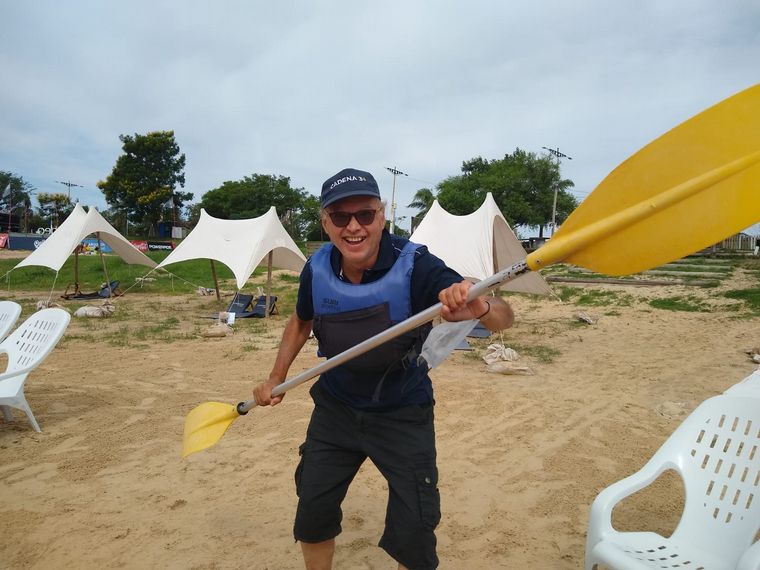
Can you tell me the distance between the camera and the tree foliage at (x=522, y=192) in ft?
136

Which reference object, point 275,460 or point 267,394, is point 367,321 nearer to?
point 267,394

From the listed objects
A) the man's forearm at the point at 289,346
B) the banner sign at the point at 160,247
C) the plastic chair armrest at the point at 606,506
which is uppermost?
the banner sign at the point at 160,247

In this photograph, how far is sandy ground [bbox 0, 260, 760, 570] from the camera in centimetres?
269

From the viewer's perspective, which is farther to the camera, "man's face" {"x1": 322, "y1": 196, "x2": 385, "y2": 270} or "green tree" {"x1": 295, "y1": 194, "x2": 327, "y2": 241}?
"green tree" {"x1": 295, "y1": 194, "x2": 327, "y2": 241}

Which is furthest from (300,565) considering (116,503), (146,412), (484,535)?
(146,412)

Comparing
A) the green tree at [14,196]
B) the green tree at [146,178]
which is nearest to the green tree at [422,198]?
the green tree at [146,178]

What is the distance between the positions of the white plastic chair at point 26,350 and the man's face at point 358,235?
3.26 m

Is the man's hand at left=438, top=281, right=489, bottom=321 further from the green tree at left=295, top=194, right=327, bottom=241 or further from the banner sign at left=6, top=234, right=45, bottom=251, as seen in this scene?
the green tree at left=295, top=194, right=327, bottom=241

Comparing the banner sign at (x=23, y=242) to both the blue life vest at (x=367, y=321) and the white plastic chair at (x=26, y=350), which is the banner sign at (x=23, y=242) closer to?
the white plastic chair at (x=26, y=350)

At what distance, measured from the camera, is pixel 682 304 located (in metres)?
12.2

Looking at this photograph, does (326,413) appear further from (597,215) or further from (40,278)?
(40,278)

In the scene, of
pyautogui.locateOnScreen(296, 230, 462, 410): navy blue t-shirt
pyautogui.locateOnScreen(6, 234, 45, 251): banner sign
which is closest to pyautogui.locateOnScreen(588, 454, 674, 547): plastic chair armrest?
pyautogui.locateOnScreen(296, 230, 462, 410): navy blue t-shirt

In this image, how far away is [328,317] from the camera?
6.47ft

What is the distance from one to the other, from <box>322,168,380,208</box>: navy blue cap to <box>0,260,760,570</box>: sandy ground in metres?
1.83
